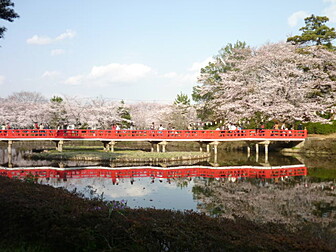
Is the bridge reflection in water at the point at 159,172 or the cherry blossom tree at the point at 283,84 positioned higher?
the cherry blossom tree at the point at 283,84

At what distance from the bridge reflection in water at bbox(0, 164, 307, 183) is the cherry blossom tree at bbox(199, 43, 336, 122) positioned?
38.6 ft

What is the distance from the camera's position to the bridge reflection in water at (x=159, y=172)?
1853 centimetres

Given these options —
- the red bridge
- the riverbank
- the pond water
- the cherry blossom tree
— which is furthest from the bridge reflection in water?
the cherry blossom tree

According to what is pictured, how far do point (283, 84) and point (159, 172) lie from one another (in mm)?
18035

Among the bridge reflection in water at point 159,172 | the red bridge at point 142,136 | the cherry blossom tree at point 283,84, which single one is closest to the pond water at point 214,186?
the bridge reflection in water at point 159,172

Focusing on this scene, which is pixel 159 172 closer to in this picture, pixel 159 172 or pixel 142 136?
Result: pixel 159 172

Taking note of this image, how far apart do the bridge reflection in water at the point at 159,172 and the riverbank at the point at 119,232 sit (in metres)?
10.8

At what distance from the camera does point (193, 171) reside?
2081cm

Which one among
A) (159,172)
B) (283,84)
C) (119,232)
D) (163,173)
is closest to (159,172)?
(159,172)

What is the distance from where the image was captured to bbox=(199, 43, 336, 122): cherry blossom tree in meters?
32.5

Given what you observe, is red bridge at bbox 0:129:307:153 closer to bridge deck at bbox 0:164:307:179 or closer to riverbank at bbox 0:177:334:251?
bridge deck at bbox 0:164:307:179

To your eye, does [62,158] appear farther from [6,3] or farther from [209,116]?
[209,116]

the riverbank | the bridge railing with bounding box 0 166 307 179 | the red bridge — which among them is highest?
the red bridge

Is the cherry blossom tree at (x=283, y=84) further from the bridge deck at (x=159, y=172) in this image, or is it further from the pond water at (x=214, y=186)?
the bridge deck at (x=159, y=172)
